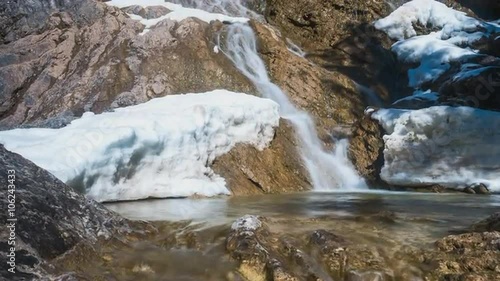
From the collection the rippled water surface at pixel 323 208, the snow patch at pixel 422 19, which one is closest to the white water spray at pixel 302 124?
the rippled water surface at pixel 323 208

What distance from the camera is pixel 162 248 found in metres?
5.04

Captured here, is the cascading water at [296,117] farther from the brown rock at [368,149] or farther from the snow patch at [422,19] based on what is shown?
the snow patch at [422,19]

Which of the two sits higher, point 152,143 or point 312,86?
point 152,143

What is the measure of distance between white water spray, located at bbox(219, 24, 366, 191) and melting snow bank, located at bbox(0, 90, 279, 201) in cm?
120

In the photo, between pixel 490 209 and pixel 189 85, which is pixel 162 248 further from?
pixel 189 85

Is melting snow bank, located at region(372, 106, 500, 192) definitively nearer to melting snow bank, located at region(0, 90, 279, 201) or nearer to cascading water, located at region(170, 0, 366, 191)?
cascading water, located at region(170, 0, 366, 191)

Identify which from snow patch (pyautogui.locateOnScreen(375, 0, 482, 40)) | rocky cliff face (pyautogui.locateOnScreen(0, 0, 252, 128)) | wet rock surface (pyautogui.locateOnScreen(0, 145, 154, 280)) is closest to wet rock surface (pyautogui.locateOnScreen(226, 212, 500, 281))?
wet rock surface (pyautogui.locateOnScreen(0, 145, 154, 280))

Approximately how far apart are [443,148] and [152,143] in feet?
22.1

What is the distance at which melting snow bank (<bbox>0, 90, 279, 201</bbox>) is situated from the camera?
7883 millimetres

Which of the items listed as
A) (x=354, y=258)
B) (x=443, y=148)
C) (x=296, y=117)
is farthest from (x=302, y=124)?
(x=354, y=258)

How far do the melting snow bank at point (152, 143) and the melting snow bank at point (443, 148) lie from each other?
309 cm

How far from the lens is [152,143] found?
936cm

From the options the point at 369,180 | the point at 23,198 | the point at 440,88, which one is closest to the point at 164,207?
the point at 23,198

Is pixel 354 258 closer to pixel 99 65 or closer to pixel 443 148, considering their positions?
pixel 443 148
